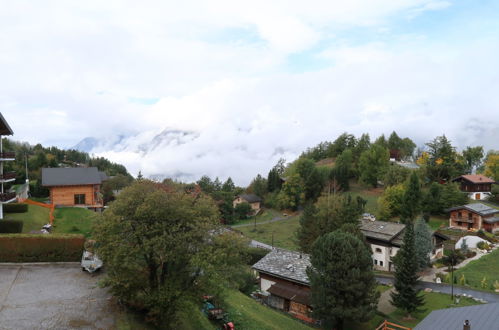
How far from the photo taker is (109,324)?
1678 cm

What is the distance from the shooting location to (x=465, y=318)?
1712cm

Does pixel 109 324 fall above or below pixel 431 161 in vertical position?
below

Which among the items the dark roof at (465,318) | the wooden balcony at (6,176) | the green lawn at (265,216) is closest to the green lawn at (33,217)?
the wooden balcony at (6,176)

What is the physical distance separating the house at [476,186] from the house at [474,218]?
1111 centimetres

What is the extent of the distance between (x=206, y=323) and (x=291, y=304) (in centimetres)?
1306

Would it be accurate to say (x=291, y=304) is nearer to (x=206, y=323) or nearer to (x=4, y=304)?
(x=206, y=323)

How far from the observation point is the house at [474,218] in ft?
171

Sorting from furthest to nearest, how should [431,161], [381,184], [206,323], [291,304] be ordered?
[381,184], [431,161], [291,304], [206,323]

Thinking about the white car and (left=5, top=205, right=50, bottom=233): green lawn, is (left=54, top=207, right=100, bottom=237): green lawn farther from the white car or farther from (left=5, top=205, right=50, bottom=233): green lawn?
the white car

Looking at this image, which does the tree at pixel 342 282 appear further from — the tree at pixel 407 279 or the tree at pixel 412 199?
the tree at pixel 412 199

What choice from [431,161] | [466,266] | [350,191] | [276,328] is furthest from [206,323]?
[431,161]

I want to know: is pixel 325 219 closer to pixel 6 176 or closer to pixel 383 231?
Result: pixel 383 231

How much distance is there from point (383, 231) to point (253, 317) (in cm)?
2718

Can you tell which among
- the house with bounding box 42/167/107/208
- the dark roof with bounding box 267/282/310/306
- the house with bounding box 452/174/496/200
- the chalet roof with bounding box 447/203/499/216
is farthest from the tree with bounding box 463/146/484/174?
the house with bounding box 42/167/107/208
